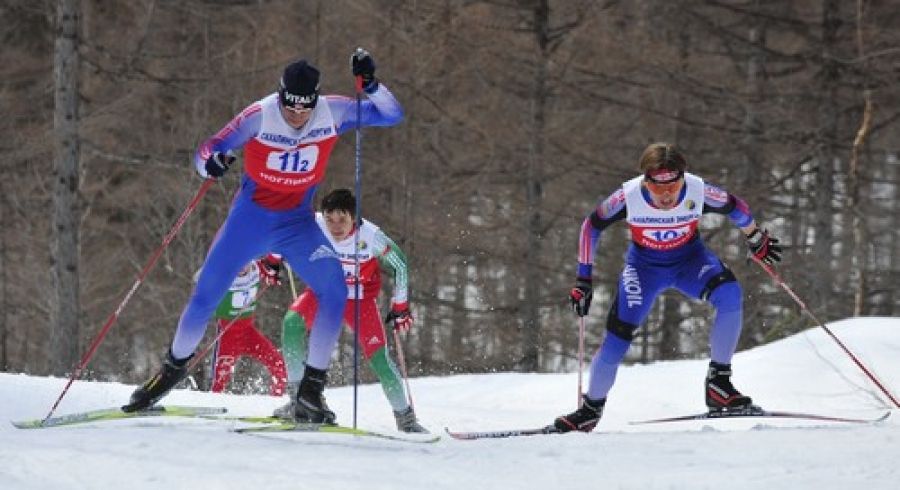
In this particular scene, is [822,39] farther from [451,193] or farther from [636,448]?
[636,448]

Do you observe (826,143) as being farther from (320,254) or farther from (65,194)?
(320,254)

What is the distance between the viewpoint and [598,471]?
5.11m

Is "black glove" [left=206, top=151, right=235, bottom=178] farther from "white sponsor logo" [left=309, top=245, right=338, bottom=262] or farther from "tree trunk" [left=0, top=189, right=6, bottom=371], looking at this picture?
"tree trunk" [left=0, top=189, right=6, bottom=371]

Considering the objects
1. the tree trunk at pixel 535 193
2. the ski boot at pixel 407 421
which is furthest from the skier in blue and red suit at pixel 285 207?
the tree trunk at pixel 535 193

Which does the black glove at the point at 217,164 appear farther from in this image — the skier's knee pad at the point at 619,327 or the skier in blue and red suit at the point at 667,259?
the skier's knee pad at the point at 619,327

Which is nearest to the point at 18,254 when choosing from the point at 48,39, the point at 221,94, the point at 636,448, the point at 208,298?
the point at 48,39

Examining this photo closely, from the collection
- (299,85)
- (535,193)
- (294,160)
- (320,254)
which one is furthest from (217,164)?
(535,193)

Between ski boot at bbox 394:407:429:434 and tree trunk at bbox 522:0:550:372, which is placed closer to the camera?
ski boot at bbox 394:407:429:434

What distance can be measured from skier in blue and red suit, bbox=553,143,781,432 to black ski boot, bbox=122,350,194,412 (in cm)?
225

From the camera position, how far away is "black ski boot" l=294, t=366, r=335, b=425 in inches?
241

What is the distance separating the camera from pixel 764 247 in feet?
23.0

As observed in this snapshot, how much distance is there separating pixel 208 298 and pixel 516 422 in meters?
3.47

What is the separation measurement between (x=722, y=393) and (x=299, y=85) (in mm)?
3019

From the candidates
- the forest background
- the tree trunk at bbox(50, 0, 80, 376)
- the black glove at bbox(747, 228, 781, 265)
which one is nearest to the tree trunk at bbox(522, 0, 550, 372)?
the forest background
